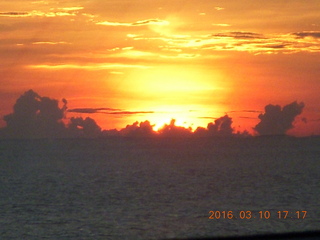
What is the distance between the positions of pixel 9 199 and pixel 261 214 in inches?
933

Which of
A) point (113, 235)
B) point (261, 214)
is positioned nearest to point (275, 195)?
point (261, 214)

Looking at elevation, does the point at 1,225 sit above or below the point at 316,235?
below

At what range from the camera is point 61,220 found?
32.9 m

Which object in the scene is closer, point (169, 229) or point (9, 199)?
point (169, 229)

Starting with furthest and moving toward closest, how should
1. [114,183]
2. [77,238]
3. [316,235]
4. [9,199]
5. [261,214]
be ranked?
[114,183] < [9,199] < [261,214] < [77,238] < [316,235]

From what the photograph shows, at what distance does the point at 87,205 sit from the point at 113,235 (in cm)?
1662

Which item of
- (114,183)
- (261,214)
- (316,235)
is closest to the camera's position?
(316,235)

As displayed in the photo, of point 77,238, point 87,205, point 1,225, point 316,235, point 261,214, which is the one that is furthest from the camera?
point 87,205

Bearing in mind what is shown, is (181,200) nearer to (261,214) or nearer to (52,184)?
(261,214)

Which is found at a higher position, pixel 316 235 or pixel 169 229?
pixel 316 235

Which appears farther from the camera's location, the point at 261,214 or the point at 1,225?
the point at 261,214

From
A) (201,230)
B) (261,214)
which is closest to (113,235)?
(201,230)

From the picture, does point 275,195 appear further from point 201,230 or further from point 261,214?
point 201,230

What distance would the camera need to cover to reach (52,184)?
66.2 meters
